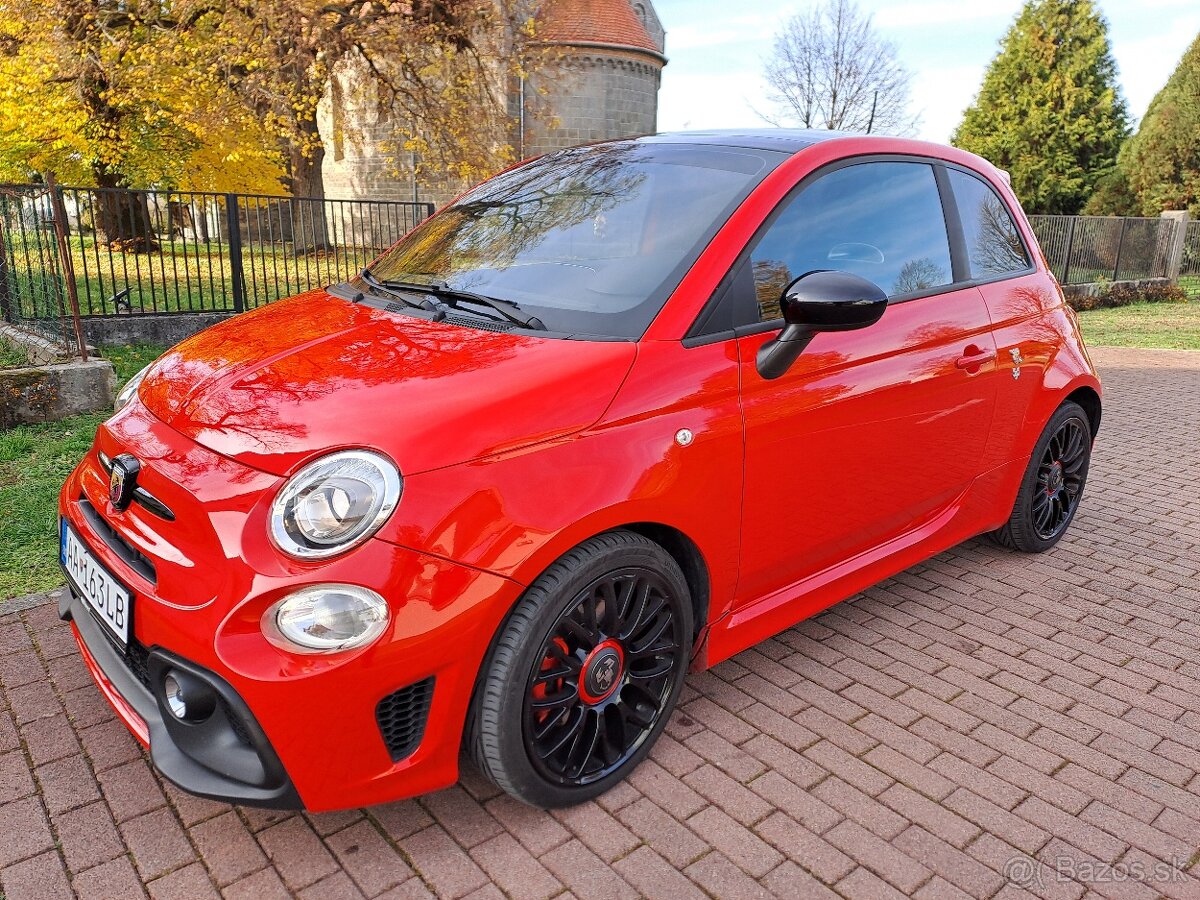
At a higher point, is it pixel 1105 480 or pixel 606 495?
pixel 606 495

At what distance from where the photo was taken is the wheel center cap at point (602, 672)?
93.4 inches

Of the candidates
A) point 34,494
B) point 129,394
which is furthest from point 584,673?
point 34,494

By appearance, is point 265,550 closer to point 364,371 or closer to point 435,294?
point 364,371

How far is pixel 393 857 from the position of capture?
2.27 meters

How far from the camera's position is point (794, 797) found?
2.55 metres

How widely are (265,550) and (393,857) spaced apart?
896mm

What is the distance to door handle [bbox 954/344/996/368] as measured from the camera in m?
3.34

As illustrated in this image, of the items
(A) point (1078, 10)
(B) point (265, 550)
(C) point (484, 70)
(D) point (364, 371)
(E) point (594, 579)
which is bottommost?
(E) point (594, 579)

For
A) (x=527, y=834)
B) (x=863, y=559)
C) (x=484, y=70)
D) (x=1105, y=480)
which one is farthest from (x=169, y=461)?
(x=484, y=70)

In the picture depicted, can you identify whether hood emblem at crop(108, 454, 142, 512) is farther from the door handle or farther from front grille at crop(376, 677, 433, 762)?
the door handle

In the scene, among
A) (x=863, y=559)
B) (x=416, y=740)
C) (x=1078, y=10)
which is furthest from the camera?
(x=1078, y=10)

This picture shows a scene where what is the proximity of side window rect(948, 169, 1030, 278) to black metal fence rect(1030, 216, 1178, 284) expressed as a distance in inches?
530

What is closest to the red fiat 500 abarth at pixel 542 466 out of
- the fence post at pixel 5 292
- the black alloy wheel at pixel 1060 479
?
the black alloy wheel at pixel 1060 479

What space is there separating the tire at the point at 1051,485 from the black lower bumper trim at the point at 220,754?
3.40 meters
